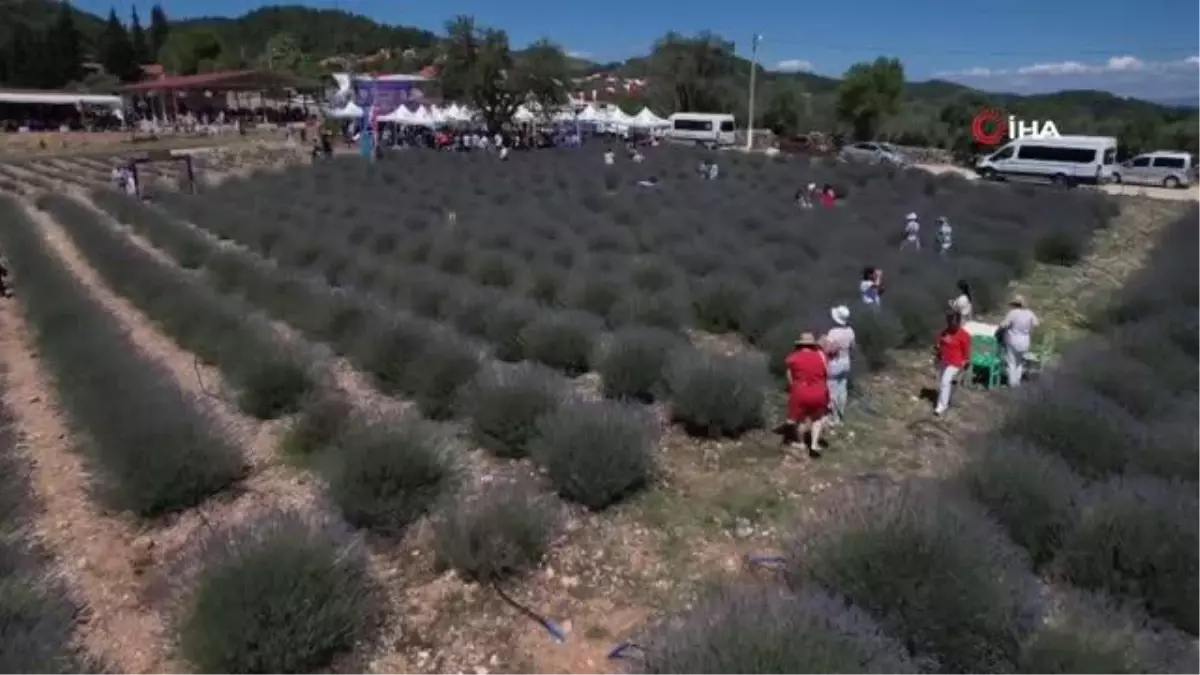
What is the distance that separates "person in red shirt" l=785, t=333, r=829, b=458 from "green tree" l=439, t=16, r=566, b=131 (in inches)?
1899

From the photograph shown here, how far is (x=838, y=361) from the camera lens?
34.7 feet

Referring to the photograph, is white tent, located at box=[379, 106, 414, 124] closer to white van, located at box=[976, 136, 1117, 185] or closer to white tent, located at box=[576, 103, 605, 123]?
white tent, located at box=[576, 103, 605, 123]

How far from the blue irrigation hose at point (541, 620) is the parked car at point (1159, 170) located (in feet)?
143

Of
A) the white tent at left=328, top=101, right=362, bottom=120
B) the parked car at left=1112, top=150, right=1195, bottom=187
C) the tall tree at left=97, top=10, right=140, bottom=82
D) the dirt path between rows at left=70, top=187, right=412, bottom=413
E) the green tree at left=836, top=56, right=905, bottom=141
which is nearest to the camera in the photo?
the dirt path between rows at left=70, top=187, right=412, bottom=413

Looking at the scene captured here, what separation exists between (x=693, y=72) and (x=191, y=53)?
70.2m

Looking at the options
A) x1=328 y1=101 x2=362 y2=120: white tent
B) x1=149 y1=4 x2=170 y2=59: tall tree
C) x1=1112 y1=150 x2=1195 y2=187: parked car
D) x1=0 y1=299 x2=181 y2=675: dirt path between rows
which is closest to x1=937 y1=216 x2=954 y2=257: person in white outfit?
x1=0 y1=299 x2=181 y2=675: dirt path between rows

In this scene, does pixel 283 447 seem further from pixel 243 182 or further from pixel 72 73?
pixel 72 73

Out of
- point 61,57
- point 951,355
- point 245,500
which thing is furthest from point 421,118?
point 61,57

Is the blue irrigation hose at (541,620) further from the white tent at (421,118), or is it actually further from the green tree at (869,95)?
the green tree at (869,95)

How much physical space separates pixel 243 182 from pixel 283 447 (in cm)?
2906

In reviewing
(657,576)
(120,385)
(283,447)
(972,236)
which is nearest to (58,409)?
(120,385)

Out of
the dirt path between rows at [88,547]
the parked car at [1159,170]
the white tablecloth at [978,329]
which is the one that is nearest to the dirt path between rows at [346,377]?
the dirt path between rows at [88,547]

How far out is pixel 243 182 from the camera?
120ft

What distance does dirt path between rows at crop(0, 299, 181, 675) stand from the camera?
6.96m
